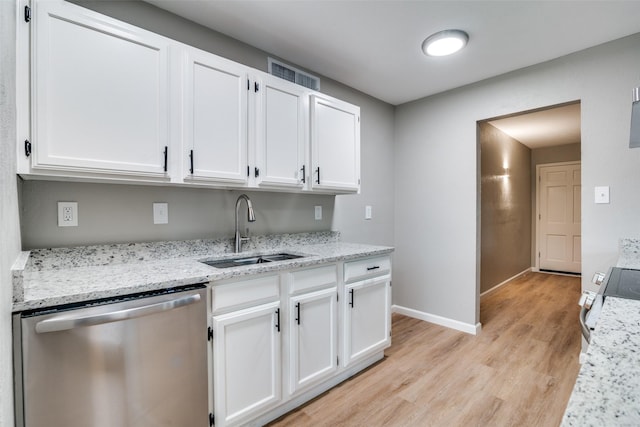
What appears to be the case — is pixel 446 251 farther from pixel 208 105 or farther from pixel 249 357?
pixel 208 105

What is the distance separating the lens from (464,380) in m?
2.16

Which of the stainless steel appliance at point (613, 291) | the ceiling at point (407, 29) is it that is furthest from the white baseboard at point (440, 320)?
the ceiling at point (407, 29)

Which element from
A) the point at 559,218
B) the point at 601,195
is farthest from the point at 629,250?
the point at 559,218

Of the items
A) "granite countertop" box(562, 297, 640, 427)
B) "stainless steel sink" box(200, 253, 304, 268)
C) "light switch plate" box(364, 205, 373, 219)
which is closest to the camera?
"granite countertop" box(562, 297, 640, 427)

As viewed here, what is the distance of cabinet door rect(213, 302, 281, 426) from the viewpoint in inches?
58.4

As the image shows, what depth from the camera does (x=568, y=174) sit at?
5539 mm

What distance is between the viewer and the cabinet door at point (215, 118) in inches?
66.3

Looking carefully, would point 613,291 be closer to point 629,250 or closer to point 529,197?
point 629,250

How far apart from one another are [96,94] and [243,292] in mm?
1158

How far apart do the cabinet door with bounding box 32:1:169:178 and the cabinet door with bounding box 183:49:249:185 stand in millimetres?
134

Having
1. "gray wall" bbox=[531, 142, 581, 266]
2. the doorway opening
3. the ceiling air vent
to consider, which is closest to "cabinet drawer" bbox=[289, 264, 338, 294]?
the ceiling air vent

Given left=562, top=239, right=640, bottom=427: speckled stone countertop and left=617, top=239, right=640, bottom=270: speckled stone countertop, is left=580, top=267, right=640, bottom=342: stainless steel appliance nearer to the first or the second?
left=562, top=239, right=640, bottom=427: speckled stone countertop

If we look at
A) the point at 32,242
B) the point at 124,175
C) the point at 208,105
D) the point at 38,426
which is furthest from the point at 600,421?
the point at 32,242

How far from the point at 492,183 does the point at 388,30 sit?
3.18 m
